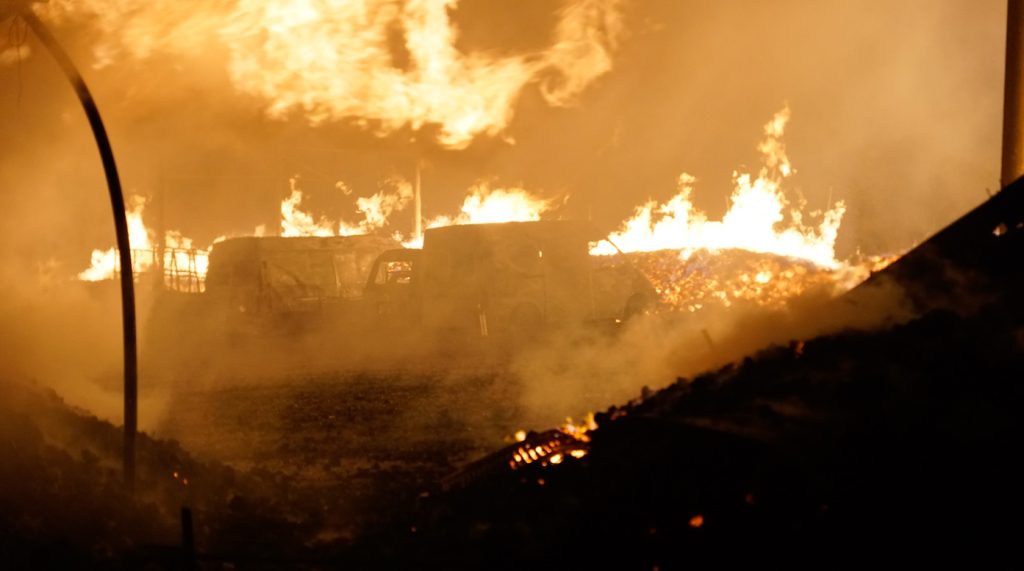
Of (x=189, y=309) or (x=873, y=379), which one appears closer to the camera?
(x=873, y=379)

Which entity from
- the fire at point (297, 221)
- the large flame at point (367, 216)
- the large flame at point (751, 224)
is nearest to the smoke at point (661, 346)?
the large flame at point (751, 224)

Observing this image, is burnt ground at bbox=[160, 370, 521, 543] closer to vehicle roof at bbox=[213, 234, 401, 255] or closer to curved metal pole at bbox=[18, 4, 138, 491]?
curved metal pole at bbox=[18, 4, 138, 491]

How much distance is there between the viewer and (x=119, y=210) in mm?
4730

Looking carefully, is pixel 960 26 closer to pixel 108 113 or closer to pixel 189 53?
pixel 189 53

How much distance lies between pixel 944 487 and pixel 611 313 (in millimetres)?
9331

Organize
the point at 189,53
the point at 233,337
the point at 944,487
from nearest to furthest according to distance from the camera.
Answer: the point at 944,487, the point at 189,53, the point at 233,337

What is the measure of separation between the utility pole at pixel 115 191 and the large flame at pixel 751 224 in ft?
43.5

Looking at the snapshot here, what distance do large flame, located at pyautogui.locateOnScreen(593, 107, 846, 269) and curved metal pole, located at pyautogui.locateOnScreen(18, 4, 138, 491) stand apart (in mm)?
13269

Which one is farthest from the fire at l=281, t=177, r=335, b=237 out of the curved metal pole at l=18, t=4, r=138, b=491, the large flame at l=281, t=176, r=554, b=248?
the curved metal pole at l=18, t=4, r=138, b=491

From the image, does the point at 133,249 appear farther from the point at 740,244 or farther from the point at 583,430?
the point at 583,430

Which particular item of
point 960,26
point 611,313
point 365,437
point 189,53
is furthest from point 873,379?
point 960,26

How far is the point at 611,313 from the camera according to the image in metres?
12.4

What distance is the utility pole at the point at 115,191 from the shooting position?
14.9 ft

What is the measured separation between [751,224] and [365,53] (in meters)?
11.4
